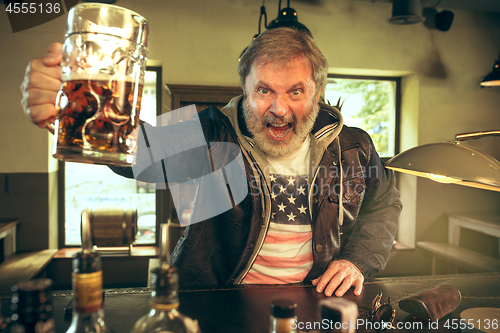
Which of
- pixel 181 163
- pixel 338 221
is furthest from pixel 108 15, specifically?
pixel 338 221

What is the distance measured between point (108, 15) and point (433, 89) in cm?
405

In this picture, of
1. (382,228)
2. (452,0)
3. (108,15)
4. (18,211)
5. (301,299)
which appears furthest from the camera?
(452,0)

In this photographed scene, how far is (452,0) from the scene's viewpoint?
3678 mm

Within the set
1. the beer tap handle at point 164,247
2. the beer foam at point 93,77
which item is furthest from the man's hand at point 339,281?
the beer foam at point 93,77

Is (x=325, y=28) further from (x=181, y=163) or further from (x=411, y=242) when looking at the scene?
(x=181, y=163)

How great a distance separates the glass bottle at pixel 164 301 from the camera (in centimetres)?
48

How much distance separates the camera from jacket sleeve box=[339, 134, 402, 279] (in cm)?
151

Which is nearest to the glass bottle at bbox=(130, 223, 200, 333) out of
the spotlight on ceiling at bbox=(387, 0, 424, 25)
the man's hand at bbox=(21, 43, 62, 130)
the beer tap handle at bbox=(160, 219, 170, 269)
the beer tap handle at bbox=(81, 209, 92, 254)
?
the beer tap handle at bbox=(160, 219, 170, 269)

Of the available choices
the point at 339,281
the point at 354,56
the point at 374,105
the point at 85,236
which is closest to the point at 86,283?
the point at 85,236

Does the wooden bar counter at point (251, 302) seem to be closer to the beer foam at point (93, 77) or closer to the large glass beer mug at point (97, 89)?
the large glass beer mug at point (97, 89)

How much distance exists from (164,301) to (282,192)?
111 cm

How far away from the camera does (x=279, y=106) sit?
1514 millimetres

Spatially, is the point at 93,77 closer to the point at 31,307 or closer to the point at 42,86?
the point at 42,86

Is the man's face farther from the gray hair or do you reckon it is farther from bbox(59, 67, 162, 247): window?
bbox(59, 67, 162, 247): window
